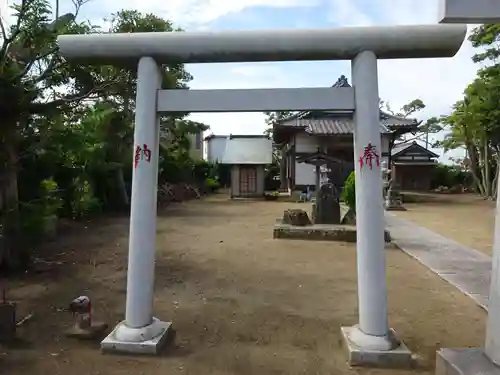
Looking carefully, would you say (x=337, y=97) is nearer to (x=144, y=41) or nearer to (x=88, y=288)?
(x=144, y=41)

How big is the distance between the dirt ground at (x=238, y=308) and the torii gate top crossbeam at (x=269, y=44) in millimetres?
2850

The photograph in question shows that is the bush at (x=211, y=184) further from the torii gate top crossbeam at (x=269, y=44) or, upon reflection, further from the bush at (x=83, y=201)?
the torii gate top crossbeam at (x=269, y=44)

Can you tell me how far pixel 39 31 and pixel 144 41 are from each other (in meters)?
4.19

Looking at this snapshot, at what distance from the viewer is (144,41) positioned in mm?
4453

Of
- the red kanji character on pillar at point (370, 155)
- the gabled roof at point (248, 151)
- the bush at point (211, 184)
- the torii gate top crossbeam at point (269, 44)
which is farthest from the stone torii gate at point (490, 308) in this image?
the bush at point (211, 184)

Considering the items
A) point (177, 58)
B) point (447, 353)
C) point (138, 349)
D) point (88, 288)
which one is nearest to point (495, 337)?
point (447, 353)

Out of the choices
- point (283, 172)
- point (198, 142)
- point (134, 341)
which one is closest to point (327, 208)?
point (134, 341)

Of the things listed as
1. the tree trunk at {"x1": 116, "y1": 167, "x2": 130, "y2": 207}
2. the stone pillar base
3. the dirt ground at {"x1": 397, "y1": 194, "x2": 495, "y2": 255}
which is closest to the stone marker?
the dirt ground at {"x1": 397, "y1": 194, "x2": 495, "y2": 255}

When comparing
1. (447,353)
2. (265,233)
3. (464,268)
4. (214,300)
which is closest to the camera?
(447,353)

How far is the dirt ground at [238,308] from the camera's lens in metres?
4.23

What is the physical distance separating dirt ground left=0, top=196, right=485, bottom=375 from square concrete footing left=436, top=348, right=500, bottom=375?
0.52m

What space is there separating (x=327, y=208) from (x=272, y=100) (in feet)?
29.3

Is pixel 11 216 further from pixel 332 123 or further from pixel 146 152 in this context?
pixel 332 123

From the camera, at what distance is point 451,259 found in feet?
31.0
